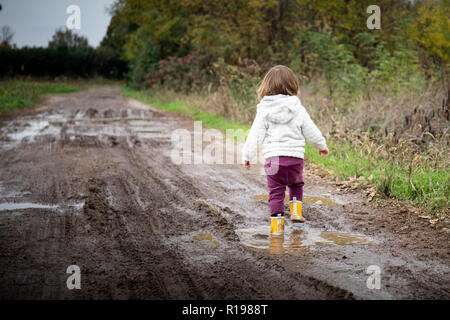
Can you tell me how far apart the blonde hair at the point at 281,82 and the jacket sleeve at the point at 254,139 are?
0.30 meters

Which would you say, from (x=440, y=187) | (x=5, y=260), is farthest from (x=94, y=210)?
(x=440, y=187)

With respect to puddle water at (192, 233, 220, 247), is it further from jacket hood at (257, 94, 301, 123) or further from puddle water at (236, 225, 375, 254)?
jacket hood at (257, 94, 301, 123)

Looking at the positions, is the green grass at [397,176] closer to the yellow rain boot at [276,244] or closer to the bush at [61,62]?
the yellow rain boot at [276,244]

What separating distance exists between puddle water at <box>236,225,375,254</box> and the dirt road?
0.02m

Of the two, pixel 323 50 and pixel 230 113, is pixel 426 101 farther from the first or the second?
pixel 230 113

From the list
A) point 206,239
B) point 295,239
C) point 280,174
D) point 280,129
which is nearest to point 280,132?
point 280,129

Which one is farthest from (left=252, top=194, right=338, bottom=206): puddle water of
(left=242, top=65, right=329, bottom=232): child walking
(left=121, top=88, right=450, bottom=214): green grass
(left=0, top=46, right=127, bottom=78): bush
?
(left=0, top=46, right=127, bottom=78): bush

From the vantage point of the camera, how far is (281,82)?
15.1ft

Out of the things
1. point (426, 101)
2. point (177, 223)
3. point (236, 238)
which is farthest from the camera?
point (426, 101)

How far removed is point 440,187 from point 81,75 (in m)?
47.1

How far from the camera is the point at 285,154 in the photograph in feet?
15.0

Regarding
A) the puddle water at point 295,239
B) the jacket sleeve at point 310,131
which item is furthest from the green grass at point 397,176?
the jacket sleeve at point 310,131

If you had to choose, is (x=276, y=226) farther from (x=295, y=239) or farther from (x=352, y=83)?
(x=352, y=83)

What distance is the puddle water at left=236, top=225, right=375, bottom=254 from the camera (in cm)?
407
